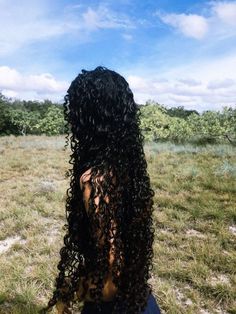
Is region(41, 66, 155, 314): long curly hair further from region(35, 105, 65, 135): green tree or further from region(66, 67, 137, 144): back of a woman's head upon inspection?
region(35, 105, 65, 135): green tree

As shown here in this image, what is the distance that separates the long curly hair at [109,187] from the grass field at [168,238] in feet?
8.18

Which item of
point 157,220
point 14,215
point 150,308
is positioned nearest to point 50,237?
point 14,215

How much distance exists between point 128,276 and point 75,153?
803 mm

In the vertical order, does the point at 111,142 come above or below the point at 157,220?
above

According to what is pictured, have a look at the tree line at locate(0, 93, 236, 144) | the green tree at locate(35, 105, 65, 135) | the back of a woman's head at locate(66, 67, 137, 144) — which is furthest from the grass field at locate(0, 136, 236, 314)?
the green tree at locate(35, 105, 65, 135)

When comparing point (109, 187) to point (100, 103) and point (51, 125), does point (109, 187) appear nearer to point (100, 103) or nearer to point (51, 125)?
point (100, 103)

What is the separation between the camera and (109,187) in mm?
2180

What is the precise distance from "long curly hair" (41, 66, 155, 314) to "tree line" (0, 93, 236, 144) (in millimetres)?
5918

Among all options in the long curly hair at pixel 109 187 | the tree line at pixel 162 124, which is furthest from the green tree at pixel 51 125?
the long curly hair at pixel 109 187

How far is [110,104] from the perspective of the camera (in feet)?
7.24

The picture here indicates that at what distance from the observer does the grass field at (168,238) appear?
4871mm

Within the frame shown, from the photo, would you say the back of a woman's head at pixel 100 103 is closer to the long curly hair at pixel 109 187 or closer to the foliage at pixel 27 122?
the long curly hair at pixel 109 187

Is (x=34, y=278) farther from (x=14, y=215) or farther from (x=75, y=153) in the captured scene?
(x=75, y=153)

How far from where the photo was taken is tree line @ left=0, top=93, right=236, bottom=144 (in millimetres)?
25716
